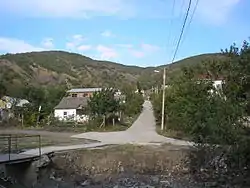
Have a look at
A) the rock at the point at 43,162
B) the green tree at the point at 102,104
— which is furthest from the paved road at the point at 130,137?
the rock at the point at 43,162

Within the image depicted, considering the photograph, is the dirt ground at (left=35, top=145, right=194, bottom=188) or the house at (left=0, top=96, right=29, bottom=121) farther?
the house at (left=0, top=96, right=29, bottom=121)

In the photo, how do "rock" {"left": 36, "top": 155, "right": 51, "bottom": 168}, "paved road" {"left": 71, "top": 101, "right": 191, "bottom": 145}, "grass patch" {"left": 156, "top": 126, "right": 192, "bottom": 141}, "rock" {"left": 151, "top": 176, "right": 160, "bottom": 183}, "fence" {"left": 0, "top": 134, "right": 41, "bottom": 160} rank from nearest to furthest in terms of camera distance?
"rock" {"left": 151, "top": 176, "right": 160, "bottom": 183} < "rock" {"left": 36, "top": 155, "right": 51, "bottom": 168} < "fence" {"left": 0, "top": 134, "right": 41, "bottom": 160} < "paved road" {"left": 71, "top": 101, "right": 191, "bottom": 145} < "grass patch" {"left": 156, "top": 126, "right": 192, "bottom": 141}

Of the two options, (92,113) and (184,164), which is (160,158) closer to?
(184,164)

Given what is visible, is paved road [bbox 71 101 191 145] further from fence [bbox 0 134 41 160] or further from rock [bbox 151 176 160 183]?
rock [bbox 151 176 160 183]

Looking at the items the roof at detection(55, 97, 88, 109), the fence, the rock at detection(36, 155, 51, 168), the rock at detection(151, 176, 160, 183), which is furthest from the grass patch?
the roof at detection(55, 97, 88, 109)

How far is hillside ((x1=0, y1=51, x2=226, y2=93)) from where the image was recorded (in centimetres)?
12731

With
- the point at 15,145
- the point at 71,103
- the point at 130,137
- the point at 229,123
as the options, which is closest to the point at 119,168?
the point at 15,145

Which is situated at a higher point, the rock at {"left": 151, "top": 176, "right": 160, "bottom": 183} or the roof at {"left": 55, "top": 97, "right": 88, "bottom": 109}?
the roof at {"left": 55, "top": 97, "right": 88, "bottom": 109}

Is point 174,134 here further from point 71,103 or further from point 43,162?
point 71,103

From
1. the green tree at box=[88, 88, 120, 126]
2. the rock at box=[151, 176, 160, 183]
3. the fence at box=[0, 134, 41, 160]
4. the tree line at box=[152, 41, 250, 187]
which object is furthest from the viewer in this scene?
the green tree at box=[88, 88, 120, 126]

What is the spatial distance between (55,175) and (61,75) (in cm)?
12086

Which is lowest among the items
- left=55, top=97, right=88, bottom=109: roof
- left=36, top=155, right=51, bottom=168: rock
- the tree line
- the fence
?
left=36, top=155, right=51, bottom=168: rock

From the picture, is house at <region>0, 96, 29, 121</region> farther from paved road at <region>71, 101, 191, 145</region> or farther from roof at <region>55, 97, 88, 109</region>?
paved road at <region>71, 101, 191, 145</region>

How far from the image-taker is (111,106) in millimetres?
50781
